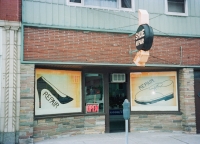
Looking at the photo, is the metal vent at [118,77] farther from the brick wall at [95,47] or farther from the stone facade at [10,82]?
the stone facade at [10,82]

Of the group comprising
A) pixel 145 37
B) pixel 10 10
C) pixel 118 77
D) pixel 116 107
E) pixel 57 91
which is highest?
pixel 10 10

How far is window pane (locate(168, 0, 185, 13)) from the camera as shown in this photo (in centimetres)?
929

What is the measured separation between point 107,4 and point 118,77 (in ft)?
9.56

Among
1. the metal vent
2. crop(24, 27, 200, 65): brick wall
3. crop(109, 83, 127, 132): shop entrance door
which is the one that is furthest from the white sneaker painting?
crop(24, 27, 200, 65): brick wall

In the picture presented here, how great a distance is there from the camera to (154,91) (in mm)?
9414

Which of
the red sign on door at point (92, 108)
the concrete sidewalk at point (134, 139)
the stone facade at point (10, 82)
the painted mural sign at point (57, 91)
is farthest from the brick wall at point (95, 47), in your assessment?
the concrete sidewalk at point (134, 139)

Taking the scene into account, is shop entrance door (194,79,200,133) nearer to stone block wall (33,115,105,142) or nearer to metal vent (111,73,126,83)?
metal vent (111,73,126,83)

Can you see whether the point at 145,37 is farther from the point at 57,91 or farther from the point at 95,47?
the point at 57,91

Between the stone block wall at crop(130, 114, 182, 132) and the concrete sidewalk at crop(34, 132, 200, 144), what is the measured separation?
395 mm

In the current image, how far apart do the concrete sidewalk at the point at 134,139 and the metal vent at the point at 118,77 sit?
210 cm

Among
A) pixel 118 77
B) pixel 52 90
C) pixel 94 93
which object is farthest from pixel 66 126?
pixel 118 77

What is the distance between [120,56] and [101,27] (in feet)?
4.22

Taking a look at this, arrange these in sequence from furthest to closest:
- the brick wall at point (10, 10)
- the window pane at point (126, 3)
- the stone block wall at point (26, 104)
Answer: the window pane at point (126, 3), the brick wall at point (10, 10), the stone block wall at point (26, 104)

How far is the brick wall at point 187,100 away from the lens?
8914 mm
